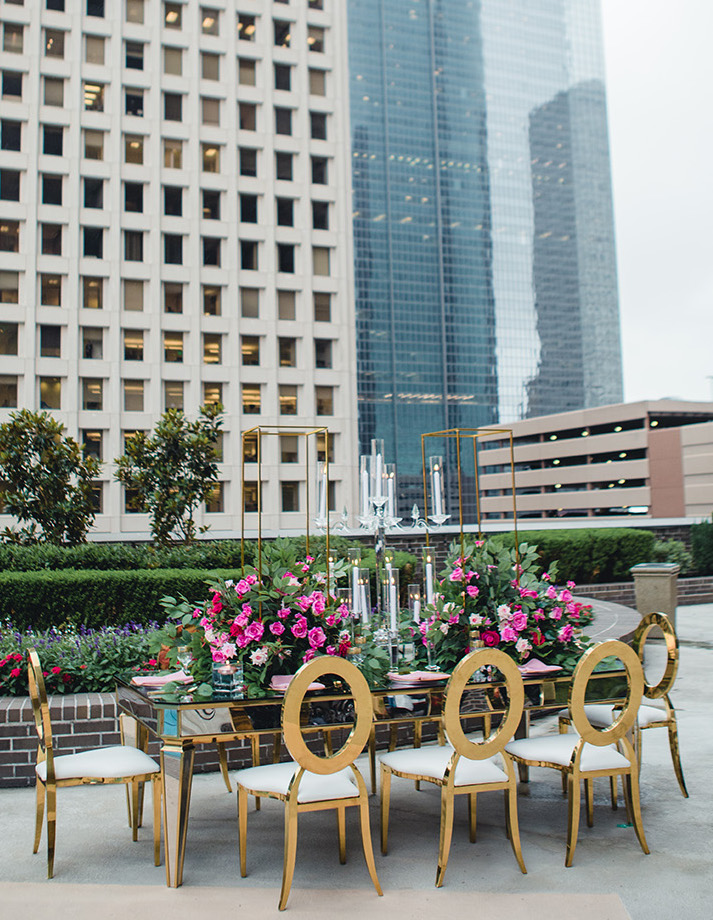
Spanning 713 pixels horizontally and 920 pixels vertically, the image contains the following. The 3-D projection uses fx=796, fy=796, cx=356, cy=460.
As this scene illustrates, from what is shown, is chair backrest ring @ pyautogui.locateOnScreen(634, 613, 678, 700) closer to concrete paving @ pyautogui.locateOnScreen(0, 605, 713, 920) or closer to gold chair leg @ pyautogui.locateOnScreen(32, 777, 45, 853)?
concrete paving @ pyautogui.locateOnScreen(0, 605, 713, 920)

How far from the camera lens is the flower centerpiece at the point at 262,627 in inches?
187

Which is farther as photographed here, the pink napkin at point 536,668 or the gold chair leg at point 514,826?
the pink napkin at point 536,668

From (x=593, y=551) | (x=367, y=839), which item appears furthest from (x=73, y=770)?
(x=593, y=551)

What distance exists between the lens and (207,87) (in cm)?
3600

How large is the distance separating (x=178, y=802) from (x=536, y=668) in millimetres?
2422

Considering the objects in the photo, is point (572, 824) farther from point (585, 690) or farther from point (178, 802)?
point (178, 802)

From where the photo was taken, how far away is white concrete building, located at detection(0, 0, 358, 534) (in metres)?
34.1

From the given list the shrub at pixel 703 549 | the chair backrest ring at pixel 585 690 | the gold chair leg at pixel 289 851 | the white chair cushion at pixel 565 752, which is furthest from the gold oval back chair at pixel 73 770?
the shrub at pixel 703 549

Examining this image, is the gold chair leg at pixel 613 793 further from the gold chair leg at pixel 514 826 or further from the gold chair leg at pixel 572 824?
the gold chair leg at pixel 514 826

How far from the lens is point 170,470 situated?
1473 centimetres

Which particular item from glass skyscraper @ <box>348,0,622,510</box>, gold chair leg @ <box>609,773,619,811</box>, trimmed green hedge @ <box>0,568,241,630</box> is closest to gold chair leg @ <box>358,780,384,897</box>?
gold chair leg @ <box>609,773,619,811</box>

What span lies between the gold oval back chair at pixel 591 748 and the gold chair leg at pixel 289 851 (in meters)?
1.52

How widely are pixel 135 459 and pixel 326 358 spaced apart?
23379 mm

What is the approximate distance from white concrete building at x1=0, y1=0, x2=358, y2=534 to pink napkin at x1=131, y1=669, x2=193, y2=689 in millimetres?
28454
